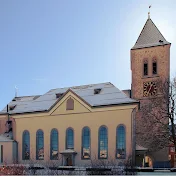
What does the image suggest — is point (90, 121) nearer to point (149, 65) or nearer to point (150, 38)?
point (149, 65)

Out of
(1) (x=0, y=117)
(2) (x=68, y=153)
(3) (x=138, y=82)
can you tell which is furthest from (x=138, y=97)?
(1) (x=0, y=117)

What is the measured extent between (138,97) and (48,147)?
558 inches

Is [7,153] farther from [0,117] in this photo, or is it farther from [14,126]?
[0,117]

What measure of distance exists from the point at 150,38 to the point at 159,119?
13.5 meters

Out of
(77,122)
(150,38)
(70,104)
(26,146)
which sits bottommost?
(26,146)

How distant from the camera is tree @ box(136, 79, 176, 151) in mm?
34656

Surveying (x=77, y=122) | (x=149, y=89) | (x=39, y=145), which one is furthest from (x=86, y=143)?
(x=149, y=89)

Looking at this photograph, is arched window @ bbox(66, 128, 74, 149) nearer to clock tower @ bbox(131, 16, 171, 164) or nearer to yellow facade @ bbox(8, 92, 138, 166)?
yellow facade @ bbox(8, 92, 138, 166)

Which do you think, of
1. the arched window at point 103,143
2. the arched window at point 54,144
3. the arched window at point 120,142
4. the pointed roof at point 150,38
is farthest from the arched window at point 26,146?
the pointed roof at point 150,38

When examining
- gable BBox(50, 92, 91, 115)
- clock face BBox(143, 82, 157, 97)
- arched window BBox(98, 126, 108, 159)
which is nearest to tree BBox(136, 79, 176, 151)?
clock face BBox(143, 82, 157, 97)

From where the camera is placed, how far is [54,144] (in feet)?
125

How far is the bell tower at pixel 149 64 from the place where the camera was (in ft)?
138

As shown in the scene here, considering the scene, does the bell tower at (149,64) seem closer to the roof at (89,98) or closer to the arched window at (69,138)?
the roof at (89,98)

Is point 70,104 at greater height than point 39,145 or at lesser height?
greater
